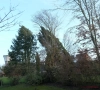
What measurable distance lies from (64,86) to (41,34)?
59.1 feet

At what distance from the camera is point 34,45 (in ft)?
149

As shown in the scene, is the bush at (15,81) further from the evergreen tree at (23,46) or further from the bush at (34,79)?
the evergreen tree at (23,46)

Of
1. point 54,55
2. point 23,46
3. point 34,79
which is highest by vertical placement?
point 23,46

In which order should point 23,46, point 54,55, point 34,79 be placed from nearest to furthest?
point 34,79 → point 54,55 → point 23,46

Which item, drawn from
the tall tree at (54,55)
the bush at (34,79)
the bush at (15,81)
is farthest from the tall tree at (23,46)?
the bush at (34,79)

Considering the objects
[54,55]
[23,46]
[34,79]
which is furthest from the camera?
[23,46]

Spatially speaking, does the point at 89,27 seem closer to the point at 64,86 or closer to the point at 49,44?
the point at 64,86

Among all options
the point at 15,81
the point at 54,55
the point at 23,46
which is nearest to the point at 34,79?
the point at 15,81

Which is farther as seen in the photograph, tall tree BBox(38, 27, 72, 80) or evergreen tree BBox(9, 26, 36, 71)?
evergreen tree BBox(9, 26, 36, 71)

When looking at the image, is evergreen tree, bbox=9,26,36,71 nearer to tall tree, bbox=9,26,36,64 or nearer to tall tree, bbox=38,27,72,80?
tall tree, bbox=9,26,36,64

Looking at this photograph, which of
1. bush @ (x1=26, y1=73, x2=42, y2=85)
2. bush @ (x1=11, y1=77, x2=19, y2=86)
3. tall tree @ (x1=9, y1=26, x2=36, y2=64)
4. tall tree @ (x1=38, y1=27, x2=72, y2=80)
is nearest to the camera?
tall tree @ (x1=38, y1=27, x2=72, y2=80)

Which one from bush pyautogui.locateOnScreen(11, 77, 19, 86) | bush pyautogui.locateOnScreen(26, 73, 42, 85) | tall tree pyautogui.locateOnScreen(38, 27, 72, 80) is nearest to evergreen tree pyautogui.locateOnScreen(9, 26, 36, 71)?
tall tree pyautogui.locateOnScreen(38, 27, 72, 80)

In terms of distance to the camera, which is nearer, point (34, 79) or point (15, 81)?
point (34, 79)

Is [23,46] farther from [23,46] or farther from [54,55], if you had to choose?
[54,55]
